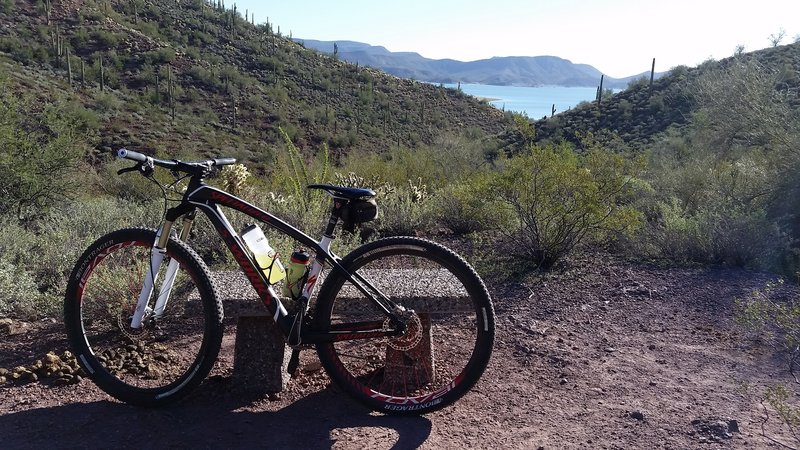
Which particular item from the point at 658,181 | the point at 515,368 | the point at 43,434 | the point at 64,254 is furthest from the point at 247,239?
the point at 658,181

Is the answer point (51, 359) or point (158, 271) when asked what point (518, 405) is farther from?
point (51, 359)

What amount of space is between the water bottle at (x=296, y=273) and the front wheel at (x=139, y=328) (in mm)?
362

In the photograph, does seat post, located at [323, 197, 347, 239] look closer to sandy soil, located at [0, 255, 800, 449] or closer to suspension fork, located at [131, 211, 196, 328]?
suspension fork, located at [131, 211, 196, 328]

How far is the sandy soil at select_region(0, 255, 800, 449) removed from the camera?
9.86 ft

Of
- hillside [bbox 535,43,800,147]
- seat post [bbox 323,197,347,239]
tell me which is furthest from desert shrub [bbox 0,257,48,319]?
hillside [bbox 535,43,800,147]

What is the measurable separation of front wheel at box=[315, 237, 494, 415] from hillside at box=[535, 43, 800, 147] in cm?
2055

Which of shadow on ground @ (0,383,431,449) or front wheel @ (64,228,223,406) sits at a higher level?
front wheel @ (64,228,223,406)

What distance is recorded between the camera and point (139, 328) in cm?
331

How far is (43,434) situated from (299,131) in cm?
2953

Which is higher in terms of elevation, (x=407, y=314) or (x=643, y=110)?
(x=643, y=110)

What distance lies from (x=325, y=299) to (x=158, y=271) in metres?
0.89

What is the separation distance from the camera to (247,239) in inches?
122

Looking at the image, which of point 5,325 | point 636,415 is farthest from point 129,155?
point 636,415

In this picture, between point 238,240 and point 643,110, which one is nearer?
point 238,240
